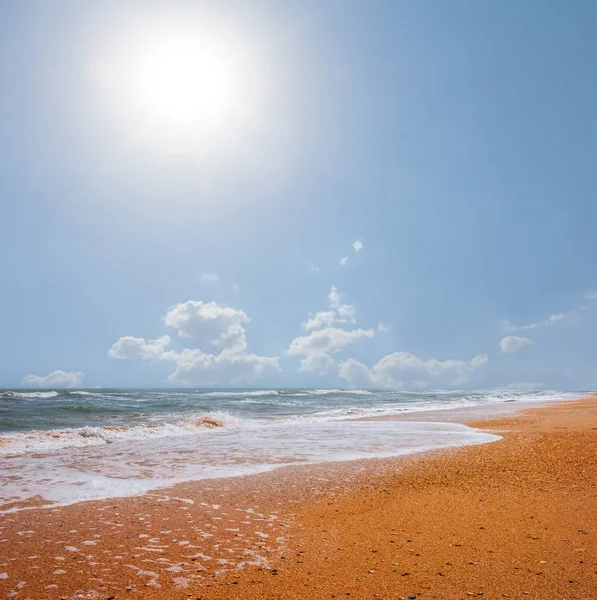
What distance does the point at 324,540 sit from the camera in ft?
18.1

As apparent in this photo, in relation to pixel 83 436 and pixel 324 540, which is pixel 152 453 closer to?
pixel 83 436

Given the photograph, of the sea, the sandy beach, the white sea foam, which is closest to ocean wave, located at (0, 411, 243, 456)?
the sea

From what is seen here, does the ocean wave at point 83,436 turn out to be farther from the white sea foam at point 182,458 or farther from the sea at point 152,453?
the white sea foam at point 182,458

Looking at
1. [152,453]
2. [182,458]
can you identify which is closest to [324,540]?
[182,458]

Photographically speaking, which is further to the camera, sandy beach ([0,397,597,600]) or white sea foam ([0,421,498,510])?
white sea foam ([0,421,498,510])

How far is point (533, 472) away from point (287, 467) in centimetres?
562

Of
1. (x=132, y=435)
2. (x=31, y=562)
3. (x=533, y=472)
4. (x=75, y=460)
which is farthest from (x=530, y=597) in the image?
(x=132, y=435)

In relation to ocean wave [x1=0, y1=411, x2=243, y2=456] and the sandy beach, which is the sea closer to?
ocean wave [x1=0, y1=411, x2=243, y2=456]

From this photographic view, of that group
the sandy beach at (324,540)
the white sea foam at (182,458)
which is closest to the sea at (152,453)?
the white sea foam at (182,458)

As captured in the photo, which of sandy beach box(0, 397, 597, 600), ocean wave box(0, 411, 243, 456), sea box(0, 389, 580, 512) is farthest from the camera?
ocean wave box(0, 411, 243, 456)

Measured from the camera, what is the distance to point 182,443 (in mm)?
16000

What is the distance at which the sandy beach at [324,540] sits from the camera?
4.23 metres

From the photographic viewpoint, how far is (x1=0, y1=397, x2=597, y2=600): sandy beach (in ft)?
13.9

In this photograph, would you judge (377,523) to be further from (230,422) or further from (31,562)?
(230,422)
